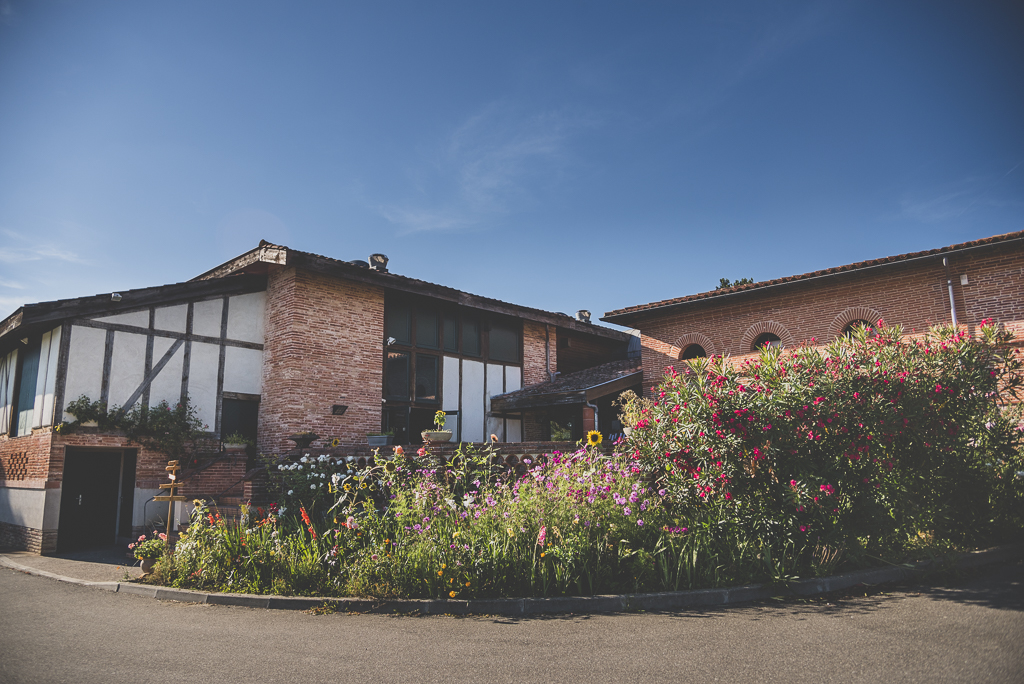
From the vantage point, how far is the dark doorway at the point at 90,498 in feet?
38.0

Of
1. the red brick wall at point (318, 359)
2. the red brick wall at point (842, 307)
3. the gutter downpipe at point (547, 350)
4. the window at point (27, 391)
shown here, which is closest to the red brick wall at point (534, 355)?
the gutter downpipe at point (547, 350)

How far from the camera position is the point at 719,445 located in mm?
5871

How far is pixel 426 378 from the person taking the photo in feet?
51.7

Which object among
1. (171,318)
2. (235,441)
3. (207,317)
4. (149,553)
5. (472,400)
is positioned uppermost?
(207,317)

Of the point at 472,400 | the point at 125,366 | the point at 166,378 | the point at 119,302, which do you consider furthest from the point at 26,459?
the point at 472,400

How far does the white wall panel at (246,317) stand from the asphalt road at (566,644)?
8623 millimetres

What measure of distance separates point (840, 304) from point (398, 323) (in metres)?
11.0

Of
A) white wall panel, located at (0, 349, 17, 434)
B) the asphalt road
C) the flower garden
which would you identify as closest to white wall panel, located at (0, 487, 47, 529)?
white wall panel, located at (0, 349, 17, 434)

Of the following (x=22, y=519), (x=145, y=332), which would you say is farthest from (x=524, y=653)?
(x=22, y=519)

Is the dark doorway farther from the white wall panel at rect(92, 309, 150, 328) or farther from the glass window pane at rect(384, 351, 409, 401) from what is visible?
the glass window pane at rect(384, 351, 409, 401)

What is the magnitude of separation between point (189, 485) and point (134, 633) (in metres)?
7.51

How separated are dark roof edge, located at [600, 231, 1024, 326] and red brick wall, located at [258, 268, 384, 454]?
7.30 m

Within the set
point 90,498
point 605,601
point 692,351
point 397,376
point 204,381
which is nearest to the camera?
point 605,601

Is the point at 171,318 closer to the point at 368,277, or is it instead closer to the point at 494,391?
the point at 368,277
